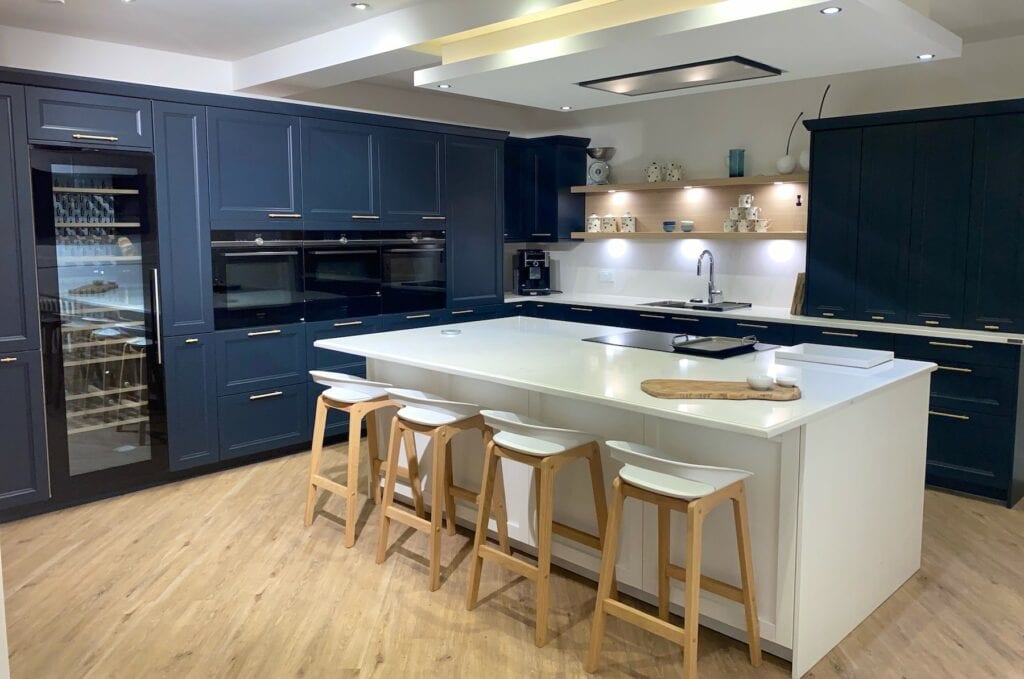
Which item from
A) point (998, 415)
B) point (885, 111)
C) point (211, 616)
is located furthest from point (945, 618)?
point (885, 111)

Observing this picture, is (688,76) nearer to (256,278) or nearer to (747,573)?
→ (747,573)

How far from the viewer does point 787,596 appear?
2.66 meters

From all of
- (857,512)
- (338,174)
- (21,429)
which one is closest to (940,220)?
(857,512)

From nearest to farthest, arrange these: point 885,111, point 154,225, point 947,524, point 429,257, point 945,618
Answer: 1. point 945,618
2. point 947,524
3. point 154,225
4. point 885,111
5. point 429,257

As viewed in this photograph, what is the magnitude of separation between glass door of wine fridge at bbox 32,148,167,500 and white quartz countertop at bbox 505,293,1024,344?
9.51ft

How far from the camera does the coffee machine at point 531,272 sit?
22.9 ft

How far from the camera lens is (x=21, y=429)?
4051 millimetres

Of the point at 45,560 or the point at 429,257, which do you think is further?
the point at 429,257

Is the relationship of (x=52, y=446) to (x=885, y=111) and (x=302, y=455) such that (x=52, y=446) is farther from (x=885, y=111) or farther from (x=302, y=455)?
(x=885, y=111)

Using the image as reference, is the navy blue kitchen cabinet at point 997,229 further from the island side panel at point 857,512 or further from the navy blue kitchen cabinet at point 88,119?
the navy blue kitchen cabinet at point 88,119

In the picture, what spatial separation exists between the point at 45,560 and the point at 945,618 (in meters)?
3.86

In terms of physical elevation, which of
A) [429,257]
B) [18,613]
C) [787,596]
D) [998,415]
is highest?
[429,257]

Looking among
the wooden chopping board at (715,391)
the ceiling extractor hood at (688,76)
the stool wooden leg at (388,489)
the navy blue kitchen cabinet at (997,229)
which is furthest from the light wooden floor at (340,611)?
the ceiling extractor hood at (688,76)

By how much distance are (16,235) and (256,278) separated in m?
1.31
